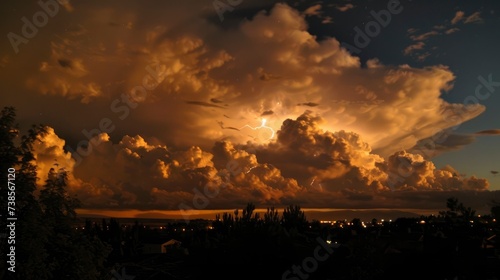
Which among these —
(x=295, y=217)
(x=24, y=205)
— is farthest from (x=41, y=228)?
(x=295, y=217)

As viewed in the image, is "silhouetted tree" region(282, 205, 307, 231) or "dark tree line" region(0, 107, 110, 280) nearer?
"dark tree line" region(0, 107, 110, 280)

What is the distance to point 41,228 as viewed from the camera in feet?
52.3

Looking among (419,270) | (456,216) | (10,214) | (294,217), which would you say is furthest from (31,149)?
(456,216)

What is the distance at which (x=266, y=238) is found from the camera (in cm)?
2894

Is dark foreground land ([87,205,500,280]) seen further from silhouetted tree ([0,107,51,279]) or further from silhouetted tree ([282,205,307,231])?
silhouetted tree ([282,205,307,231])

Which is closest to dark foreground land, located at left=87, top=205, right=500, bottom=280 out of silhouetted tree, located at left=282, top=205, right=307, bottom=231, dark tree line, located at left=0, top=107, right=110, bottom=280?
dark tree line, located at left=0, top=107, right=110, bottom=280

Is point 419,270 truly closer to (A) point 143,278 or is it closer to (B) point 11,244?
(A) point 143,278

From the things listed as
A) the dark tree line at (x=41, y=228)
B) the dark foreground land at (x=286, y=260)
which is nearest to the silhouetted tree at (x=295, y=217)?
the dark foreground land at (x=286, y=260)

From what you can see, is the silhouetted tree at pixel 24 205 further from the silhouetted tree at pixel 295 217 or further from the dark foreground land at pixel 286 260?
the silhouetted tree at pixel 295 217

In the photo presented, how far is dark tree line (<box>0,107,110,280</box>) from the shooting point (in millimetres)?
15617

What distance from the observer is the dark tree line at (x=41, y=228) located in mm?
15617

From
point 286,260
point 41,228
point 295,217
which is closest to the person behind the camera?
point 41,228

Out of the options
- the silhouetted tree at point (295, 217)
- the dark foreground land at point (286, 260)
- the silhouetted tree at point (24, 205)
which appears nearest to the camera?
the silhouetted tree at point (24, 205)

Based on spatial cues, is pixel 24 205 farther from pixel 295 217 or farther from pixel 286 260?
pixel 295 217
